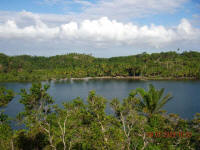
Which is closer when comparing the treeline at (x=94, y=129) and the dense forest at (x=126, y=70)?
the treeline at (x=94, y=129)

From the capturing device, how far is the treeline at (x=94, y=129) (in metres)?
7.21

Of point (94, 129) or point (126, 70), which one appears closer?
point (94, 129)

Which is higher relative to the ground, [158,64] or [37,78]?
[158,64]

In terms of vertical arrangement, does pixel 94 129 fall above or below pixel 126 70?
below

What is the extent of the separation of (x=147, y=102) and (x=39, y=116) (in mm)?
7276

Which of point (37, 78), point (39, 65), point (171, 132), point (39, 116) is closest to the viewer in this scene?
point (171, 132)

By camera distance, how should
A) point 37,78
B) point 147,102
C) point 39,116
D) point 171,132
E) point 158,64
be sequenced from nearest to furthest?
point 171,132
point 39,116
point 147,102
point 37,78
point 158,64

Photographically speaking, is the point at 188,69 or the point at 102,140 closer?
the point at 102,140

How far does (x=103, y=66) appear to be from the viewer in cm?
7569

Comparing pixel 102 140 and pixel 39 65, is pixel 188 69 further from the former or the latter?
pixel 39 65

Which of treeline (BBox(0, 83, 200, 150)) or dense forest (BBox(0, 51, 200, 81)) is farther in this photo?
dense forest (BBox(0, 51, 200, 81))

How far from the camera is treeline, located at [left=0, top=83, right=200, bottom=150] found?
7.21 metres

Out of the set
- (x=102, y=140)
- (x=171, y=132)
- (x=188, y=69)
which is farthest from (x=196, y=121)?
(x=188, y=69)

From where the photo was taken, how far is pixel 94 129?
701 centimetres
